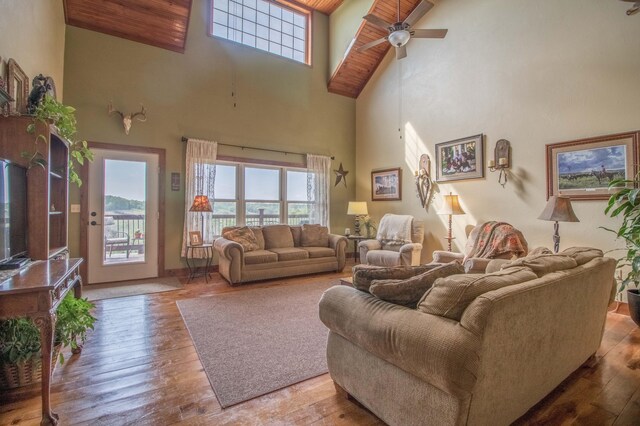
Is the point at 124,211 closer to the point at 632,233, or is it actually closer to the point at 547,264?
the point at 547,264

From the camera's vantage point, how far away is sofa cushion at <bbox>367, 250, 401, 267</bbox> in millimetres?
5043

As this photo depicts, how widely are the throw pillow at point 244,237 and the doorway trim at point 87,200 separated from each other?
3.68 ft

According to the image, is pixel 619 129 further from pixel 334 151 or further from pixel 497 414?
pixel 334 151

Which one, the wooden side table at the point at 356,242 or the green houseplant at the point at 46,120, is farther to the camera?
the wooden side table at the point at 356,242

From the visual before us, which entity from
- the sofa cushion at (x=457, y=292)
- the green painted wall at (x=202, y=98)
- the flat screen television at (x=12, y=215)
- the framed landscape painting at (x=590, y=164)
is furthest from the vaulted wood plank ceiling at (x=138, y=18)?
the framed landscape painting at (x=590, y=164)

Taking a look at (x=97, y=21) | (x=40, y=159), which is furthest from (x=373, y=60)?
(x=40, y=159)

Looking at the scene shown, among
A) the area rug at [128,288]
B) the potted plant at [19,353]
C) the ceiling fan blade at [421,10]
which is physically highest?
the ceiling fan blade at [421,10]

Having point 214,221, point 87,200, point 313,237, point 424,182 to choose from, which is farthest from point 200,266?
point 424,182

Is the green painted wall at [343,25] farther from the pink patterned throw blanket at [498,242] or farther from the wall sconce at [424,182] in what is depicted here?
the pink patterned throw blanket at [498,242]

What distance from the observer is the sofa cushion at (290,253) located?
505 centimetres

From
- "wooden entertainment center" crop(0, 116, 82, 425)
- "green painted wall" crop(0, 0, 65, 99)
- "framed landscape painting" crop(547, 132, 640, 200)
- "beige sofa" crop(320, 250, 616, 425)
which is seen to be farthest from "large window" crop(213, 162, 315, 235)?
"beige sofa" crop(320, 250, 616, 425)

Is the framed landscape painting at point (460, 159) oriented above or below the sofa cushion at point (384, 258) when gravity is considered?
above

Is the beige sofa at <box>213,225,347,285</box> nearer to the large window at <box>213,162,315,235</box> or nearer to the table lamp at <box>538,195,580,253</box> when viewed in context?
the large window at <box>213,162,315,235</box>

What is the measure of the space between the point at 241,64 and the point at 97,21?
2.23m
